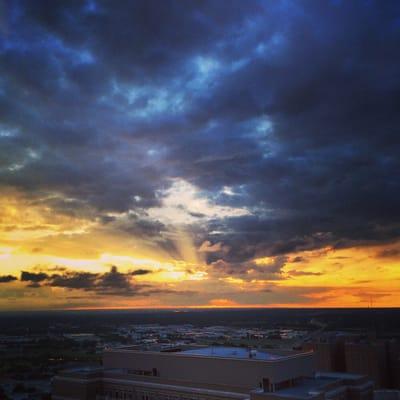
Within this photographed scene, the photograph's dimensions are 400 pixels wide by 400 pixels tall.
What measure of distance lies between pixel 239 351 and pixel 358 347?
2058 inches

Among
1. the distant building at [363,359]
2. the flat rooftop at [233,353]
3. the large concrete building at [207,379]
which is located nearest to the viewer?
the large concrete building at [207,379]

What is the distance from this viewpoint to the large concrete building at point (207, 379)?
51.6 metres

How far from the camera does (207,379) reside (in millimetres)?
55844

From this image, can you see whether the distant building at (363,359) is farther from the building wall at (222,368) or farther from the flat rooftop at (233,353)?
the building wall at (222,368)

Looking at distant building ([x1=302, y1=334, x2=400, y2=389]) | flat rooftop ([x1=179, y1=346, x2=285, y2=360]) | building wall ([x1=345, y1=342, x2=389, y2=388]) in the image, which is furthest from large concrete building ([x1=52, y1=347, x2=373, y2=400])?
distant building ([x1=302, y1=334, x2=400, y2=389])

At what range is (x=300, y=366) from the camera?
2190 inches

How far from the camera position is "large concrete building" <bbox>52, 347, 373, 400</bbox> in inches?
2032

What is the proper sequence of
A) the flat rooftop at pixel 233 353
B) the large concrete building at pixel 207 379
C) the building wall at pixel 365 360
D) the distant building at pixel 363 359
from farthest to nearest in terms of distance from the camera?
1. the distant building at pixel 363 359
2. the building wall at pixel 365 360
3. the flat rooftop at pixel 233 353
4. the large concrete building at pixel 207 379


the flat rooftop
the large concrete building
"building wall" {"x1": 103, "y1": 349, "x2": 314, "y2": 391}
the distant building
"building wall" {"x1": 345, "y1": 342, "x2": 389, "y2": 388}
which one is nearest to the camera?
the large concrete building

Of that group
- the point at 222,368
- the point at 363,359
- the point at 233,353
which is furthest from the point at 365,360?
the point at 222,368

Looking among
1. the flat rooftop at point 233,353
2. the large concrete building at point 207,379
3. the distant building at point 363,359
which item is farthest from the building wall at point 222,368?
the distant building at point 363,359

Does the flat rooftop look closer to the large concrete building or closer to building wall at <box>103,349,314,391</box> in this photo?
the large concrete building

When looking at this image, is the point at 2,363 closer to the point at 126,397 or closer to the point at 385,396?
the point at 126,397

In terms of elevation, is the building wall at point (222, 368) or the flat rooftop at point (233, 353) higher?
the flat rooftop at point (233, 353)
